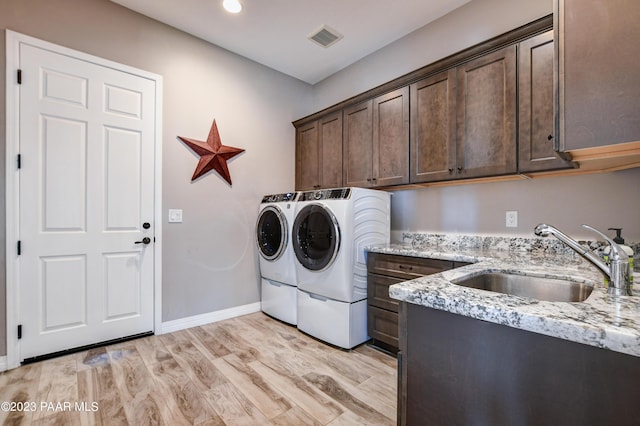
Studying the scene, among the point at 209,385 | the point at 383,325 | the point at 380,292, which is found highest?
the point at 380,292

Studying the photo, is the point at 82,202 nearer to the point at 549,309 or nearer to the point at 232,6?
the point at 232,6

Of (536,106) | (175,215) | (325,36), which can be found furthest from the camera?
(325,36)

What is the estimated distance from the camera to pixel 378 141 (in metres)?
2.76

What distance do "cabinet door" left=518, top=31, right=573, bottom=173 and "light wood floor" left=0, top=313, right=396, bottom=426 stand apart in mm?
1694

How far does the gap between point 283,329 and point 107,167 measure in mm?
2090

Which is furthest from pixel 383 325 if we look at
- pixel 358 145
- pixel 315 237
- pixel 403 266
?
pixel 358 145

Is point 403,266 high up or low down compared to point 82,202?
down

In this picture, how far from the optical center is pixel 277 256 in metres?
3.00

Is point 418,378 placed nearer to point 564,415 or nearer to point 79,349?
point 564,415

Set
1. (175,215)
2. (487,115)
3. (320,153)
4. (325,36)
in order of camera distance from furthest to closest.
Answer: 1. (320,153)
2. (325,36)
3. (175,215)
4. (487,115)

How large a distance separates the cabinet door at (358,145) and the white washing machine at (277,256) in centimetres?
61

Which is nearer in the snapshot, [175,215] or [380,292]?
[380,292]

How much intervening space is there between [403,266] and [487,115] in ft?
4.02

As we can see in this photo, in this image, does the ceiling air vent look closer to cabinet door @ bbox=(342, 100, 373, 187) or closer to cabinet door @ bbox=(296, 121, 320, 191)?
cabinet door @ bbox=(342, 100, 373, 187)
